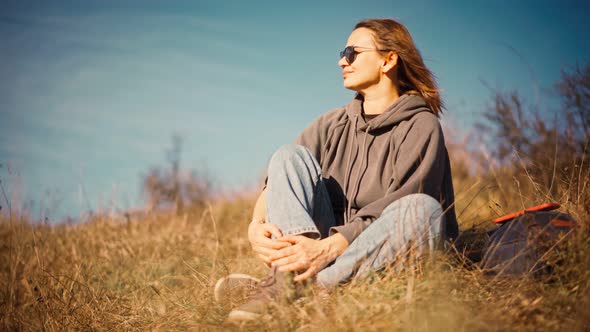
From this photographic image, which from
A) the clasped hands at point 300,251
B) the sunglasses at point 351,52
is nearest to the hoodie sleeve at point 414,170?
the clasped hands at point 300,251

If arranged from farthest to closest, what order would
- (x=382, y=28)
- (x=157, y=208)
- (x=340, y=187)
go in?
1. (x=157, y=208)
2. (x=382, y=28)
3. (x=340, y=187)

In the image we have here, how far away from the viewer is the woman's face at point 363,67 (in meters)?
3.19

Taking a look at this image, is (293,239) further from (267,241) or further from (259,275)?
(259,275)

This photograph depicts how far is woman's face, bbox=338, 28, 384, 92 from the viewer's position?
10.5 feet

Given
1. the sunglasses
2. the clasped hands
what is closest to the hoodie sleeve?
the clasped hands

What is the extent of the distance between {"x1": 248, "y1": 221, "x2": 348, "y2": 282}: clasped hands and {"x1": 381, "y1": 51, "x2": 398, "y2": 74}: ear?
144 centimetres

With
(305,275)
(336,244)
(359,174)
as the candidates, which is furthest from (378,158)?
(305,275)

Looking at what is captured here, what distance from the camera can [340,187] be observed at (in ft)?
10.1

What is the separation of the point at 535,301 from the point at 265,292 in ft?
4.32

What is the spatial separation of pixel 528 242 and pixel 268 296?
1.38 meters

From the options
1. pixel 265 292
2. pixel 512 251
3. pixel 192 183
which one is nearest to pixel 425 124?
pixel 512 251

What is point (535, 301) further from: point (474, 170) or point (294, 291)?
point (474, 170)

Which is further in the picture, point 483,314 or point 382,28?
point 382,28

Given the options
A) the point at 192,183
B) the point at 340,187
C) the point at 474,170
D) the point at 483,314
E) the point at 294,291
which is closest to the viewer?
the point at 483,314
